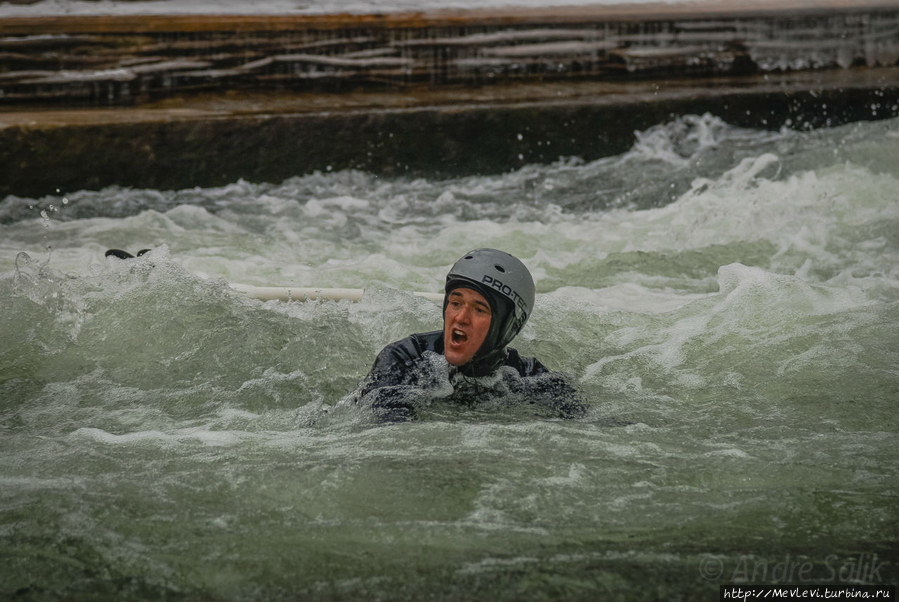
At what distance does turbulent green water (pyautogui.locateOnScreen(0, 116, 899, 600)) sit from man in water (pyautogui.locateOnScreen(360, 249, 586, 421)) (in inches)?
4.0

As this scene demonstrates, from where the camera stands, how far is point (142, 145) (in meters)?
7.02

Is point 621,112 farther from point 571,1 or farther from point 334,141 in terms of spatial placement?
point 334,141

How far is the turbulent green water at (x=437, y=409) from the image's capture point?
7.41 feet

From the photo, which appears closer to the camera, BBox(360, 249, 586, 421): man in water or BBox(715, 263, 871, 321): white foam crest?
BBox(360, 249, 586, 421): man in water

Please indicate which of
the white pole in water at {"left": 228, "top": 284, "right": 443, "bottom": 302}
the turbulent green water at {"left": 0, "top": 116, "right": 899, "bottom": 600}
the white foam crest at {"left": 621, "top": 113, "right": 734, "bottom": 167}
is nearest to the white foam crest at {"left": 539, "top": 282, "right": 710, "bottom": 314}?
the turbulent green water at {"left": 0, "top": 116, "right": 899, "bottom": 600}

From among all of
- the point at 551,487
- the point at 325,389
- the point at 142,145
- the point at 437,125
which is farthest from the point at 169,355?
the point at 437,125

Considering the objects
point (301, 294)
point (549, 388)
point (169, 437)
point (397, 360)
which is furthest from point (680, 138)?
point (169, 437)

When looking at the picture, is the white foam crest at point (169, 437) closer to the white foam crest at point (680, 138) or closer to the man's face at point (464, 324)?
the man's face at point (464, 324)

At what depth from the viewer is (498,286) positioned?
11.0 feet

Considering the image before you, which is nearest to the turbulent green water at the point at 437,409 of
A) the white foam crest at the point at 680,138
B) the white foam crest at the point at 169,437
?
the white foam crest at the point at 169,437

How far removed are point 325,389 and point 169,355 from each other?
73 centimetres

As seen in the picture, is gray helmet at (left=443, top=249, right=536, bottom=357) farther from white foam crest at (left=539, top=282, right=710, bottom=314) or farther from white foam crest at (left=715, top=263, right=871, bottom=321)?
white foam crest at (left=715, top=263, right=871, bottom=321)

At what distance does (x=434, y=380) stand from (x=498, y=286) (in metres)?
0.45

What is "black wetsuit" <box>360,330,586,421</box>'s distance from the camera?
3.34 meters
